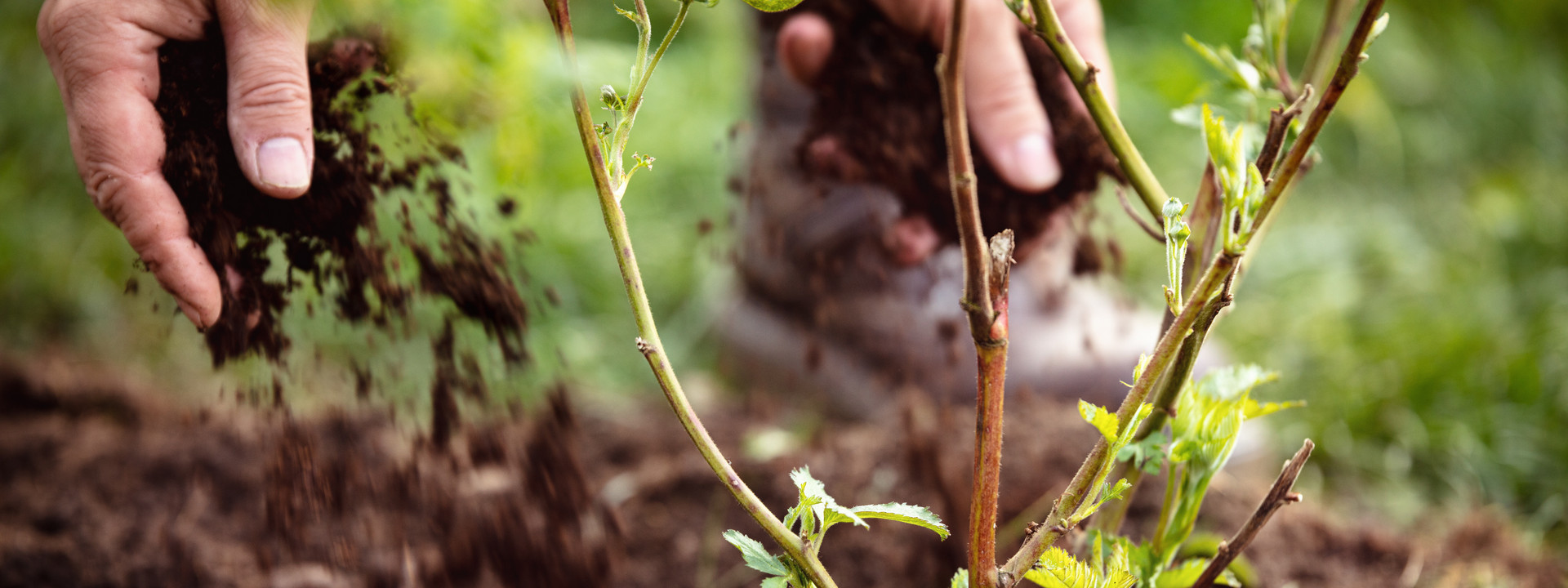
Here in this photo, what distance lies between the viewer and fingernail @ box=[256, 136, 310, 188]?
0.74 metres

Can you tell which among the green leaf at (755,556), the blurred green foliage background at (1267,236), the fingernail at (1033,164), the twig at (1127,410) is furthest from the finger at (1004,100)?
the green leaf at (755,556)

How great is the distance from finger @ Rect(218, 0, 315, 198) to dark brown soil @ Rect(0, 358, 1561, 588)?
23 centimetres

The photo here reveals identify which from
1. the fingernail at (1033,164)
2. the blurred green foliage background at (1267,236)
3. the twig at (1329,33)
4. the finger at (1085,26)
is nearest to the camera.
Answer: the twig at (1329,33)

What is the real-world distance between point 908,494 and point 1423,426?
1.23 meters

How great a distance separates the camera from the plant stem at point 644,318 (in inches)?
20.4

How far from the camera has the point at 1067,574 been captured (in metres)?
0.51

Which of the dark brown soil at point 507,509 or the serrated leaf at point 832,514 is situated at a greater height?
the serrated leaf at point 832,514

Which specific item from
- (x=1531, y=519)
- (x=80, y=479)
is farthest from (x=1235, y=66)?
(x=80, y=479)

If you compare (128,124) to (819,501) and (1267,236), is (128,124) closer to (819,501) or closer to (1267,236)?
(819,501)

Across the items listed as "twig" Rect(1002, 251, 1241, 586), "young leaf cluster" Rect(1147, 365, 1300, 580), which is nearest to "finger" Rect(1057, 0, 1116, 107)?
"young leaf cluster" Rect(1147, 365, 1300, 580)

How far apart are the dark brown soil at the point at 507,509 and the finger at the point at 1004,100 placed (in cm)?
44

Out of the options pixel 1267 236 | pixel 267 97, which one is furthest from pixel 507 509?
pixel 1267 236

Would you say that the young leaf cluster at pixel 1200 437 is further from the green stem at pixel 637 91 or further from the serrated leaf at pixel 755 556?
the green stem at pixel 637 91

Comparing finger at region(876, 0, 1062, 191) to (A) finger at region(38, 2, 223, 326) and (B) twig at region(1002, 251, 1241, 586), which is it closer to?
(B) twig at region(1002, 251, 1241, 586)
